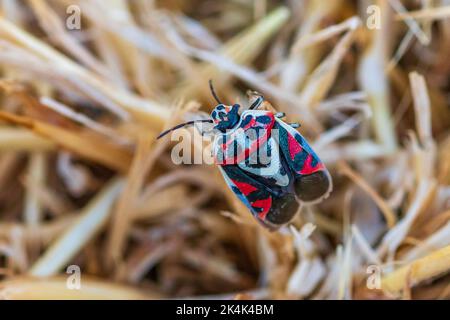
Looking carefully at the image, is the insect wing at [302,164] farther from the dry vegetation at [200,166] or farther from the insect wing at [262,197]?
the dry vegetation at [200,166]

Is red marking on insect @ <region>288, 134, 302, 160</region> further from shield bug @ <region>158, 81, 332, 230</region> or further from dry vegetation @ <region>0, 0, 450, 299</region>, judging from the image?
dry vegetation @ <region>0, 0, 450, 299</region>

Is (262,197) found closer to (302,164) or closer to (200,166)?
(302,164)

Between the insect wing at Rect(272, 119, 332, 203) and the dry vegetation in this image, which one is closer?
the insect wing at Rect(272, 119, 332, 203)

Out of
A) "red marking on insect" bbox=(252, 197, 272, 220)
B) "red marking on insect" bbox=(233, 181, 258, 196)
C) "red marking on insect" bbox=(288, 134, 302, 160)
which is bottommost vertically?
"red marking on insect" bbox=(252, 197, 272, 220)

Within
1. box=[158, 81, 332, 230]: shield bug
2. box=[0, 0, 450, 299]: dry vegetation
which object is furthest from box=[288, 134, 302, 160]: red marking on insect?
box=[0, 0, 450, 299]: dry vegetation

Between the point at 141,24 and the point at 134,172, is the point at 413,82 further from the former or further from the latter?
the point at 141,24

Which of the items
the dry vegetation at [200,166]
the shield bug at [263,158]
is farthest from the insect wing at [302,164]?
the dry vegetation at [200,166]

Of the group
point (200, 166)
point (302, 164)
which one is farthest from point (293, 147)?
point (200, 166)
